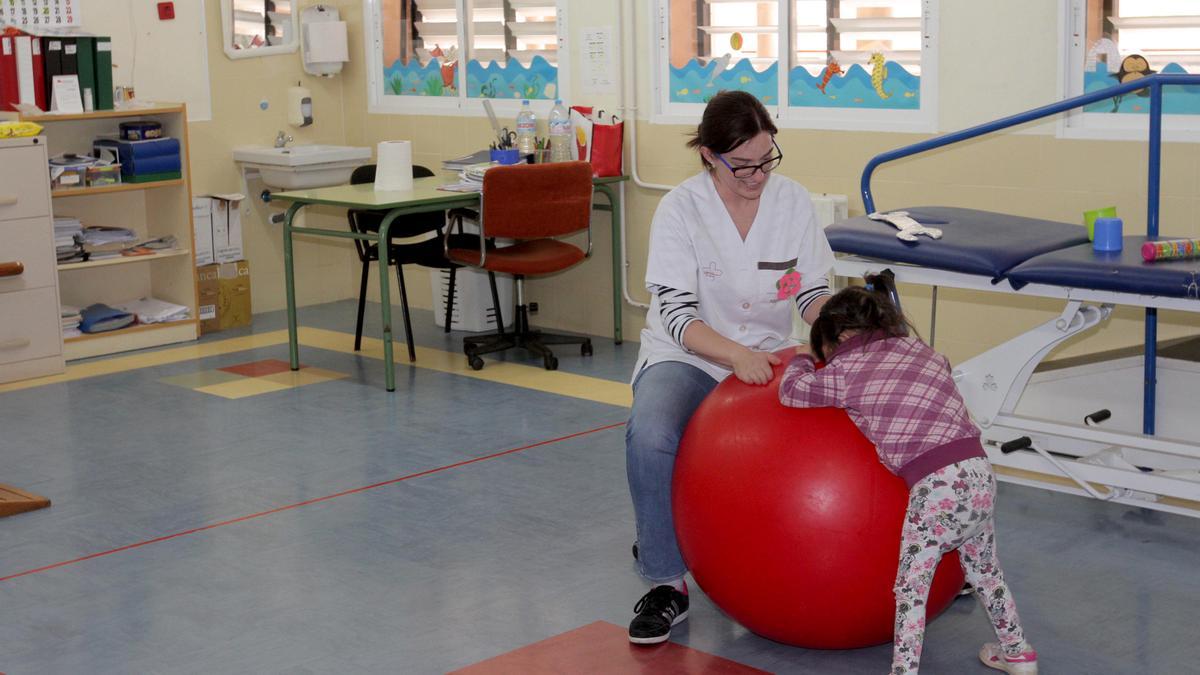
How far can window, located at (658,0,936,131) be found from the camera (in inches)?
211

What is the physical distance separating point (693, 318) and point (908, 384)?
0.64 metres


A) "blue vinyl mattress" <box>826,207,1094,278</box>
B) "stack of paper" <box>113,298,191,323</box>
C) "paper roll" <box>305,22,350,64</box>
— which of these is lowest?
"stack of paper" <box>113,298,191,323</box>

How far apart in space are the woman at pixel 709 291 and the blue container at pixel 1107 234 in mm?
786

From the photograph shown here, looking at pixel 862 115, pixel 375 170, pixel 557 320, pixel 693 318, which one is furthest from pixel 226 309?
pixel 693 318

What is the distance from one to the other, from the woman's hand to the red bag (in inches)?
132

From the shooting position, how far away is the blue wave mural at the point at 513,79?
674 cm

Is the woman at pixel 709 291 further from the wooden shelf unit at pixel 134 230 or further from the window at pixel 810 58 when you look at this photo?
the wooden shelf unit at pixel 134 230

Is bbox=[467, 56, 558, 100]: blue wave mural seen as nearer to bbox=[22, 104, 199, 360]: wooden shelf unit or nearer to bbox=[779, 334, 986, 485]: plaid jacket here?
bbox=[22, 104, 199, 360]: wooden shelf unit

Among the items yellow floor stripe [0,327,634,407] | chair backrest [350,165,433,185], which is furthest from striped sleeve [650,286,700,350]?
chair backrest [350,165,433,185]

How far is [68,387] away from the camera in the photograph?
19.2 ft

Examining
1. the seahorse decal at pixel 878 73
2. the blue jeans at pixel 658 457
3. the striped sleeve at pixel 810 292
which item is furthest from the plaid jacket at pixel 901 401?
the seahorse decal at pixel 878 73

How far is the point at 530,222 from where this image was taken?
19.0ft

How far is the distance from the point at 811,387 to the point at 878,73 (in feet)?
9.87

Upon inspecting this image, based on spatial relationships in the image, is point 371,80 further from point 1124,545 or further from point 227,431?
point 1124,545
